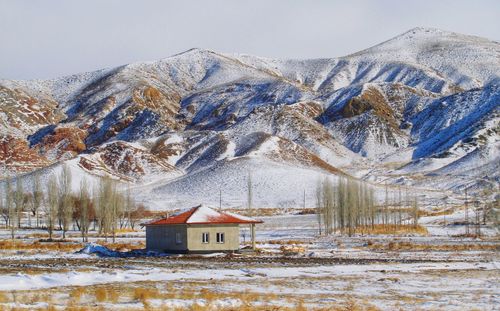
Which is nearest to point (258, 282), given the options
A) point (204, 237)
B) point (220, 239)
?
point (204, 237)

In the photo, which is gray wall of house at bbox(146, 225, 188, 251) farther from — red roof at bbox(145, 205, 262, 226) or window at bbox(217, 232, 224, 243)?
window at bbox(217, 232, 224, 243)

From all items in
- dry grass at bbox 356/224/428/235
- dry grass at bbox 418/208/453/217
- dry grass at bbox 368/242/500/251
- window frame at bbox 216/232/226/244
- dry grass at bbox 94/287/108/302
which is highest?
dry grass at bbox 418/208/453/217

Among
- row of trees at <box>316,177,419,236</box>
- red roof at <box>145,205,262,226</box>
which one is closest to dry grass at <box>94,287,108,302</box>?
red roof at <box>145,205,262,226</box>

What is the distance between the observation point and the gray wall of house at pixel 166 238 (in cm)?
5691

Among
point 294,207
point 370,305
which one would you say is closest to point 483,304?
point 370,305

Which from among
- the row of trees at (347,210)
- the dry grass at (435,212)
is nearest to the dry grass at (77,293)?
the row of trees at (347,210)

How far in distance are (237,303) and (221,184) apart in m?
140

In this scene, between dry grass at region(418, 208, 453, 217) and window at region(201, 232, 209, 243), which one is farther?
dry grass at region(418, 208, 453, 217)

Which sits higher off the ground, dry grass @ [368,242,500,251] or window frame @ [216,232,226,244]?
window frame @ [216,232,226,244]

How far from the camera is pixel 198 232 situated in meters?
56.8

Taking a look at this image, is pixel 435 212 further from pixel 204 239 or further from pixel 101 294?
pixel 101 294

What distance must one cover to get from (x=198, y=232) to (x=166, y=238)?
3262 millimetres

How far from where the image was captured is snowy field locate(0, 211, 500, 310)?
78.4 feet

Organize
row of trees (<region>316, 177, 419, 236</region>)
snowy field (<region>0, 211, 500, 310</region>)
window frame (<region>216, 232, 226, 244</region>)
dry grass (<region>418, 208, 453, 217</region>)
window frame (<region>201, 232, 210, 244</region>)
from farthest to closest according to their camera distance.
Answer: dry grass (<region>418, 208, 453, 217</region>), row of trees (<region>316, 177, 419, 236</region>), window frame (<region>216, 232, 226, 244</region>), window frame (<region>201, 232, 210, 244</region>), snowy field (<region>0, 211, 500, 310</region>)
